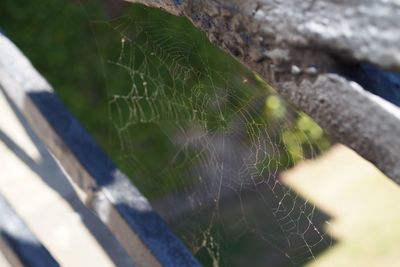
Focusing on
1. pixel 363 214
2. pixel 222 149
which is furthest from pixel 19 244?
pixel 363 214

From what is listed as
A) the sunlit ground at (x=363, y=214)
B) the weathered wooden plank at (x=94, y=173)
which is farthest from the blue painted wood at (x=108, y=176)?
the sunlit ground at (x=363, y=214)

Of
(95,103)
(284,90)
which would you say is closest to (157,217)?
(284,90)

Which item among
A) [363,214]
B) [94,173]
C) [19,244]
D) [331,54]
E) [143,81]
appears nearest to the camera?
[331,54]

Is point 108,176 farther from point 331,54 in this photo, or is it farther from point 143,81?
point 331,54

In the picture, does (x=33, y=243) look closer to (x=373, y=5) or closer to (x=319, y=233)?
(x=319, y=233)

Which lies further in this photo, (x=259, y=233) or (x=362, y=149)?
(x=259, y=233)

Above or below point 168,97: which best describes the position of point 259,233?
below

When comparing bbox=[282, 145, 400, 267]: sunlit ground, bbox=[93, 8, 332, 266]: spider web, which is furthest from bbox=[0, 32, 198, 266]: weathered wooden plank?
bbox=[282, 145, 400, 267]: sunlit ground
